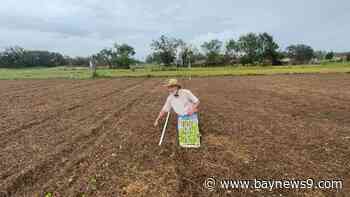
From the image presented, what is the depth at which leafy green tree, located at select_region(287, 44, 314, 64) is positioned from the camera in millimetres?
88438

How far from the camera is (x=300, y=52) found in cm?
9094

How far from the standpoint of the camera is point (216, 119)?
6.59 meters

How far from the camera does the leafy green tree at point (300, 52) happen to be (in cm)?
8844

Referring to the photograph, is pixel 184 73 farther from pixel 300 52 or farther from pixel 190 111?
pixel 300 52

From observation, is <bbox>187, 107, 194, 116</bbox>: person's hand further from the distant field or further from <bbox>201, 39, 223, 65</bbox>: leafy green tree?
<bbox>201, 39, 223, 65</bbox>: leafy green tree

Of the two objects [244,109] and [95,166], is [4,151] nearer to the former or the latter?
[95,166]

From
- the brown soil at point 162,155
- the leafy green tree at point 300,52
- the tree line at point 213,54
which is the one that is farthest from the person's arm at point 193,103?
the leafy green tree at point 300,52

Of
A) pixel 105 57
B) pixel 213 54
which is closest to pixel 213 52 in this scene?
pixel 213 54

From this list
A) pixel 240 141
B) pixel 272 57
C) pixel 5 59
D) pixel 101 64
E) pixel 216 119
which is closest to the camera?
pixel 240 141

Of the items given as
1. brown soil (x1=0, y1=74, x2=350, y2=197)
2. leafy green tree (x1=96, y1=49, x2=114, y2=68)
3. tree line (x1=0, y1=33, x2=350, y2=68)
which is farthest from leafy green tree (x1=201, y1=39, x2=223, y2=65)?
brown soil (x1=0, y1=74, x2=350, y2=197)

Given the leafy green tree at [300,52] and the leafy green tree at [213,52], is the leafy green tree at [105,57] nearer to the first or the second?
the leafy green tree at [213,52]

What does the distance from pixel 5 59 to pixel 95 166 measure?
11362cm

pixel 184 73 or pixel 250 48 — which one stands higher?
pixel 250 48

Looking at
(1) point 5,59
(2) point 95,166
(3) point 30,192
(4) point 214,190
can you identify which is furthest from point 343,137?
(1) point 5,59
